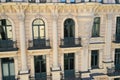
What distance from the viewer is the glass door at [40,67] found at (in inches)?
704

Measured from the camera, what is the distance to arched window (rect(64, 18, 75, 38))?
1817 cm

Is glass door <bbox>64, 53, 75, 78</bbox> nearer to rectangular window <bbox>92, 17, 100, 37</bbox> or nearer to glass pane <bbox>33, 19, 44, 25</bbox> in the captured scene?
rectangular window <bbox>92, 17, 100, 37</bbox>

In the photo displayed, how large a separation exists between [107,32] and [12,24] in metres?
10.0

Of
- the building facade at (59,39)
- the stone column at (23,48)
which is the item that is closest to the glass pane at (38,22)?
the building facade at (59,39)

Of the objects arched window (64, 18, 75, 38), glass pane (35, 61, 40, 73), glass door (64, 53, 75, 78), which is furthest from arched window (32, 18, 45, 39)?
glass door (64, 53, 75, 78)

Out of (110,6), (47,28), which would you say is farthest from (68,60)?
(110,6)

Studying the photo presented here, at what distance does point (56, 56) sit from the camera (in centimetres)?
1775

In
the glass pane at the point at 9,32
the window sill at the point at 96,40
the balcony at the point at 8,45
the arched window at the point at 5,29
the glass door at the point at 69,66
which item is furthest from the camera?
the window sill at the point at 96,40

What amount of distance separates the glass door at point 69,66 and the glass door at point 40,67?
2.24 m

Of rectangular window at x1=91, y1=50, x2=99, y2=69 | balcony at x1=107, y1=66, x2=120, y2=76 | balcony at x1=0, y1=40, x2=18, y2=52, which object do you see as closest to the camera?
balcony at x1=0, y1=40, x2=18, y2=52

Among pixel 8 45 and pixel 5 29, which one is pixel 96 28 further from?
pixel 5 29

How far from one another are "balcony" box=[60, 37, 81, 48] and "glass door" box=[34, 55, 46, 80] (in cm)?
230

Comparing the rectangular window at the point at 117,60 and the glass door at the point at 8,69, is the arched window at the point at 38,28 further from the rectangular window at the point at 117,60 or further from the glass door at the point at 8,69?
the rectangular window at the point at 117,60

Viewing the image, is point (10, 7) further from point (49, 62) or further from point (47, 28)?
point (49, 62)
